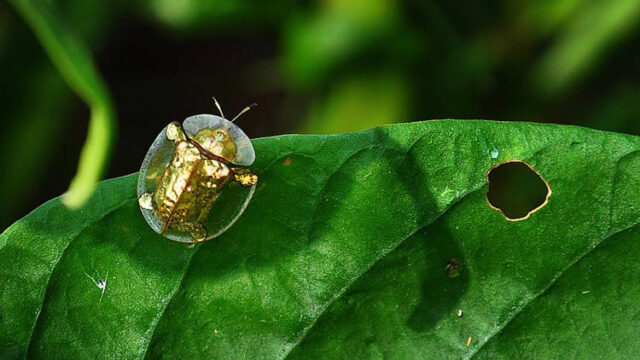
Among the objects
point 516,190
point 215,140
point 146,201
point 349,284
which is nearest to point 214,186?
point 215,140

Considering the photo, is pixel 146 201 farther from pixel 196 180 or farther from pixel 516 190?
pixel 516 190

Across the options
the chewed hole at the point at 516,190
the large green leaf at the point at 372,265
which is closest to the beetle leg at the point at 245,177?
the large green leaf at the point at 372,265

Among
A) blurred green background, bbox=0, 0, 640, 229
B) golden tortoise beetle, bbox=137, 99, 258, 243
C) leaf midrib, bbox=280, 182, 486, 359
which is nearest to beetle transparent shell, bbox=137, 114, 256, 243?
golden tortoise beetle, bbox=137, 99, 258, 243

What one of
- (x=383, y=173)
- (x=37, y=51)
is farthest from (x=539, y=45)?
(x=37, y=51)

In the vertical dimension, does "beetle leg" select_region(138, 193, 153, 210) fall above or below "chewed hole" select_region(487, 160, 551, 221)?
above

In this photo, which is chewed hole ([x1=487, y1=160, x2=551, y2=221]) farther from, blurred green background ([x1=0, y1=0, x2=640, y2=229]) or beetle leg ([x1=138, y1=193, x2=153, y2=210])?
beetle leg ([x1=138, y1=193, x2=153, y2=210])

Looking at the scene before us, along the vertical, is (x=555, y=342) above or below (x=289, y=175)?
below

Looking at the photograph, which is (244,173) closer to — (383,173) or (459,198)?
(383,173)
